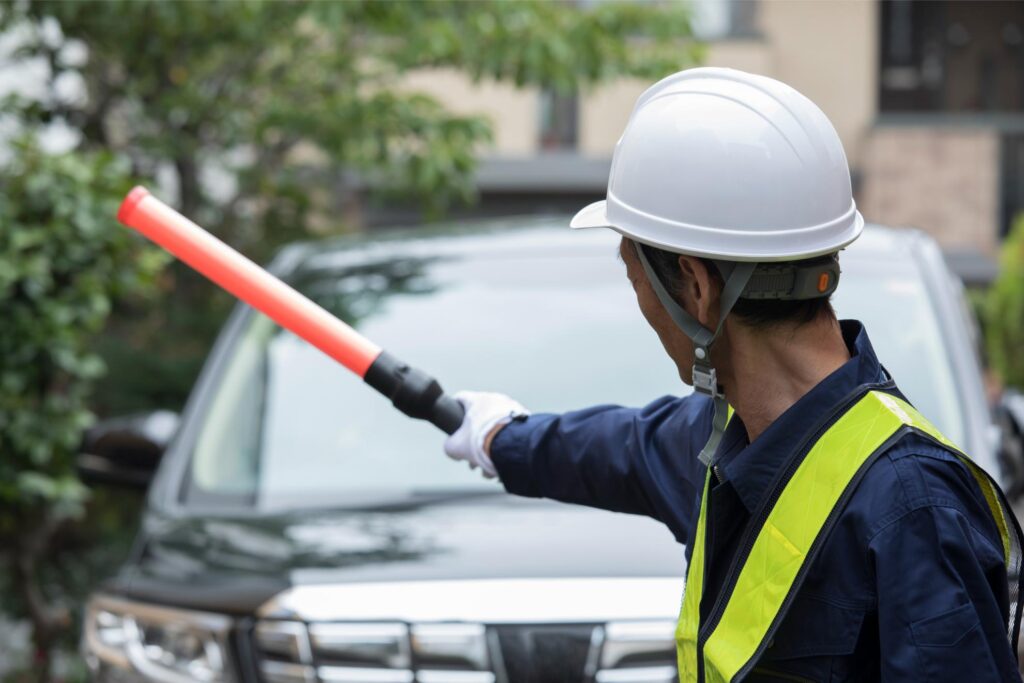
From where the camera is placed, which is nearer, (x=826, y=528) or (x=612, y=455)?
(x=826, y=528)

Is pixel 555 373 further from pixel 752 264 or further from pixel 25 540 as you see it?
pixel 25 540

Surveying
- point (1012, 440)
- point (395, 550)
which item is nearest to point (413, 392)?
point (395, 550)

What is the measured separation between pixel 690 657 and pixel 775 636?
0.17m

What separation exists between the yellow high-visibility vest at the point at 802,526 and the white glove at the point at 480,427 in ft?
2.29

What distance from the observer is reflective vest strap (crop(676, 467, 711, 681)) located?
5.80 ft

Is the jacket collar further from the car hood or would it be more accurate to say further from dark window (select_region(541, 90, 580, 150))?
dark window (select_region(541, 90, 580, 150))

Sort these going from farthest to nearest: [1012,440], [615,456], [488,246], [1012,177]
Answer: [1012,177] < [488,246] < [1012,440] < [615,456]

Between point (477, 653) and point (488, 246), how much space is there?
1.69 m

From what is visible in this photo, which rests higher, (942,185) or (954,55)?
(954,55)

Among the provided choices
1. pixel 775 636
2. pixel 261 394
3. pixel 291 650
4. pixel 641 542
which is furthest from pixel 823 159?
pixel 261 394

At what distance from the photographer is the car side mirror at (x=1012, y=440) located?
11.3 ft

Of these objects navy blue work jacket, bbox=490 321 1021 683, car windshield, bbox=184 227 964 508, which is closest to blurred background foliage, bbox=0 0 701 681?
car windshield, bbox=184 227 964 508

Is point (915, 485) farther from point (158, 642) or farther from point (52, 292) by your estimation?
point (52, 292)

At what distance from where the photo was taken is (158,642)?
2998 mm
